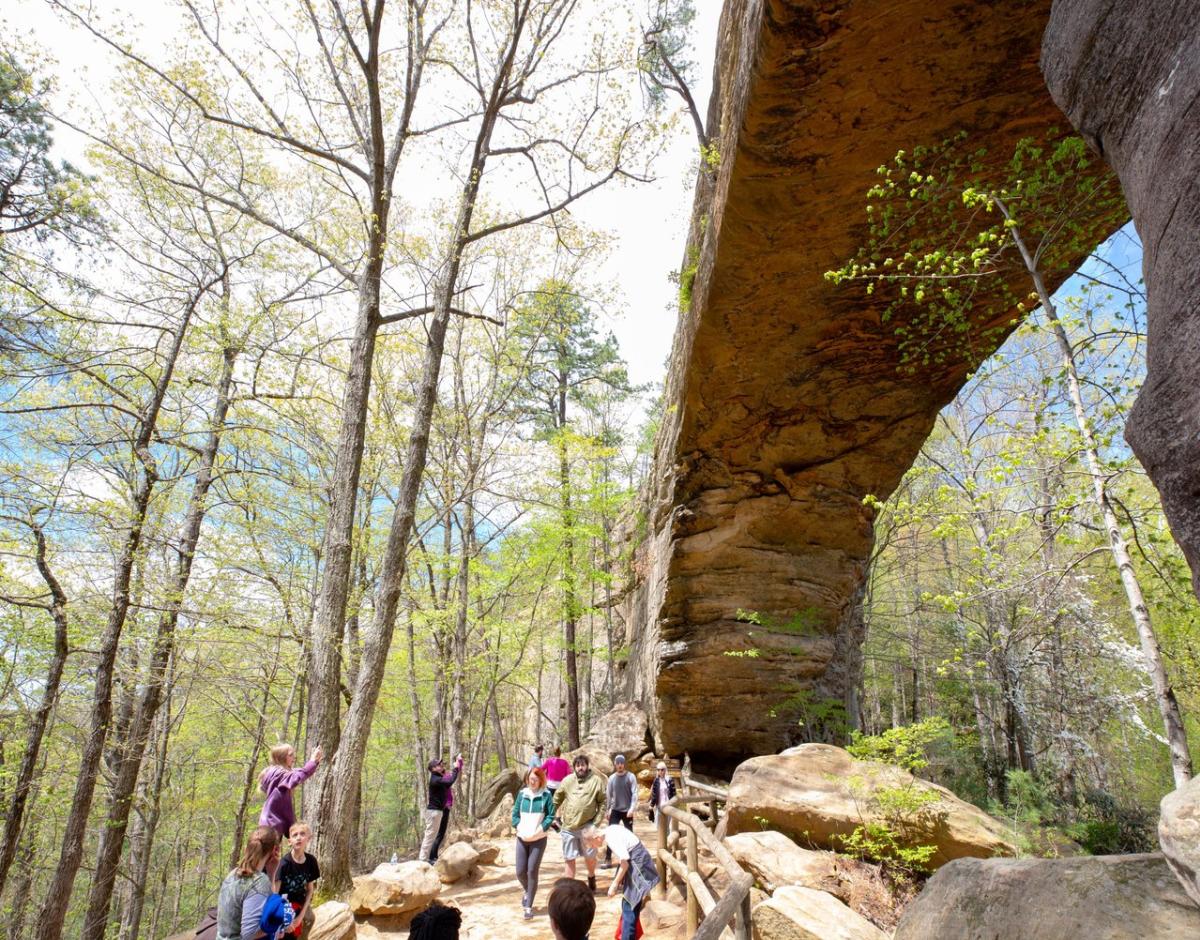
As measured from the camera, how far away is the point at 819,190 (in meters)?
5.90

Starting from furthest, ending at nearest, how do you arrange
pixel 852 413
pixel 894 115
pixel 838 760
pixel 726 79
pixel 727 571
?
pixel 727 571
pixel 852 413
pixel 838 760
pixel 726 79
pixel 894 115

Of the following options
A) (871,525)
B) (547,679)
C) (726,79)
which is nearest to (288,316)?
(726,79)

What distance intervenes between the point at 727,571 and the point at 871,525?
301 cm

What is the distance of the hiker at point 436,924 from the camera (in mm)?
2475

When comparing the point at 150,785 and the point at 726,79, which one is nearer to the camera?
the point at 726,79

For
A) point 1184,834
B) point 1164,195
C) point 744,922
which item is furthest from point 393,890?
point 1164,195

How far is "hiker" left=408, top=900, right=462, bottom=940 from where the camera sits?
247 cm

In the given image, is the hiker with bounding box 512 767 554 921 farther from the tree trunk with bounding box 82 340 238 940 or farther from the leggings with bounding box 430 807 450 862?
the tree trunk with bounding box 82 340 238 940

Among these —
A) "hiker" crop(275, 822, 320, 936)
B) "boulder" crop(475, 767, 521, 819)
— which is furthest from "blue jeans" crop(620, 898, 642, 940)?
"boulder" crop(475, 767, 521, 819)

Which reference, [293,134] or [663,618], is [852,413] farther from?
[293,134]

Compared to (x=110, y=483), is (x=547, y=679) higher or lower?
lower

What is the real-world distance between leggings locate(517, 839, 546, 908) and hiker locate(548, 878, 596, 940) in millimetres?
3754

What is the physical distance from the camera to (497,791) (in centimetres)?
1342

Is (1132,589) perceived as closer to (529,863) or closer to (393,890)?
(529,863)
